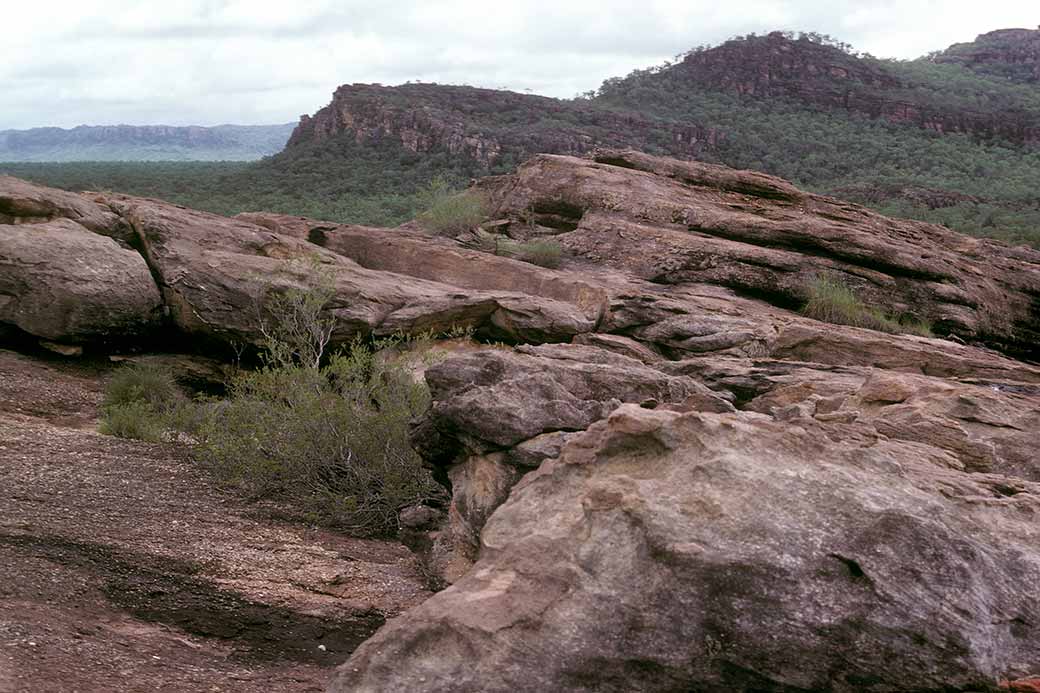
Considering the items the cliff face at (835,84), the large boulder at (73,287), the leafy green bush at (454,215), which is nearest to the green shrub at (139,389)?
the large boulder at (73,287)

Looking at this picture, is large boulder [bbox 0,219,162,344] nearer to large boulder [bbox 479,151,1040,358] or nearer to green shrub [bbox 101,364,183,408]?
green shrub [bbox 101,364,183,408]

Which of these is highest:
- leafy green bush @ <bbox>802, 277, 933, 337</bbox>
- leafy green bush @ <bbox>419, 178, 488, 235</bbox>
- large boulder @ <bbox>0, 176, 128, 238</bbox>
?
large boulder @ <bbox>0, 176, 128, 238</bbox>

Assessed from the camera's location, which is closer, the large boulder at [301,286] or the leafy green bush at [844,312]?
the large boulder at [301,286]

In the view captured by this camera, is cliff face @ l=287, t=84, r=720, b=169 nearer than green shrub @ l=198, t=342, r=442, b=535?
No

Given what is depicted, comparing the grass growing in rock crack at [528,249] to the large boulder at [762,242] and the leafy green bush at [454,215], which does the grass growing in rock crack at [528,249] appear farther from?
the leafy green bush at [454,215]

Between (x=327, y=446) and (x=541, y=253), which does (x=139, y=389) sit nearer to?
(x=327, y=446)

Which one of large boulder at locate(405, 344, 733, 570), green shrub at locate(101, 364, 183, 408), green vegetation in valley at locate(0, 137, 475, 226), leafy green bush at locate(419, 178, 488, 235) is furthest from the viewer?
green vegetation in valley at locate(0, 137, 475, 226)

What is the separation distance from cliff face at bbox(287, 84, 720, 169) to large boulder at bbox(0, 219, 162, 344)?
2482 centimetres

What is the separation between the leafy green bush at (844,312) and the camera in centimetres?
1217

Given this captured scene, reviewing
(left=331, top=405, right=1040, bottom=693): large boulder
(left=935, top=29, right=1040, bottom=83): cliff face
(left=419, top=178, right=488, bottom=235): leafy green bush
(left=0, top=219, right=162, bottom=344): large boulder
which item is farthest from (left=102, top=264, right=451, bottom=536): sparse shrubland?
(left=935, top=29, right=1040, bottom=83): cliff face

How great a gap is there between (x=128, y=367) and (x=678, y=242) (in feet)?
24.0

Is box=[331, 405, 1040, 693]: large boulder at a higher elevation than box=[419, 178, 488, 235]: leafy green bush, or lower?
lower

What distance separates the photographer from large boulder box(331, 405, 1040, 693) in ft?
13.0

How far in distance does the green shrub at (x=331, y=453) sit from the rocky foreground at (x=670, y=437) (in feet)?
2.12
